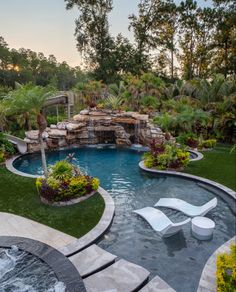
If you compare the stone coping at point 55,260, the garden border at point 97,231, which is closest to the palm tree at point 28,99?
the garden border at point 97,231

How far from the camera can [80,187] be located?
8367mm

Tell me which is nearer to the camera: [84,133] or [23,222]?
[23,222]

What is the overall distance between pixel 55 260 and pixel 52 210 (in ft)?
10.4

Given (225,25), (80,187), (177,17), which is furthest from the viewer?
(177,17)

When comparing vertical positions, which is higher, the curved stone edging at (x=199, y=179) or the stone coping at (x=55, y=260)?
the stone coping at (x=55, y=260)

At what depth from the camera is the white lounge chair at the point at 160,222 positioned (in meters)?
6.73

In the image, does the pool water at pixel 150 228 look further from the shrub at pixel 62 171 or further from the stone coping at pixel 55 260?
the shrub at pixel 62 171

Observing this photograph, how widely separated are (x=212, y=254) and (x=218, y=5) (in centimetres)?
2819

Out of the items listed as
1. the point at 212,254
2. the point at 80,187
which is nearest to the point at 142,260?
the point at 212,254

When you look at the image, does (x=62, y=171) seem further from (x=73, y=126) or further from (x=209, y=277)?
(x=73, y=126)

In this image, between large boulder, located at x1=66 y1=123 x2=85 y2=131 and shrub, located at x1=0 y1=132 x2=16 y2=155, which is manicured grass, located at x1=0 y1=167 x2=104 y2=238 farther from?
large boulder, located at x1=66 y1=123 x2=85 y2=131

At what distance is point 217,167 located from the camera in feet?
39.8

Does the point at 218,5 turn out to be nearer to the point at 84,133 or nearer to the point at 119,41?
the point at 119,41

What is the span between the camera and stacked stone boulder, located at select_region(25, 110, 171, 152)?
16438 millimetres
